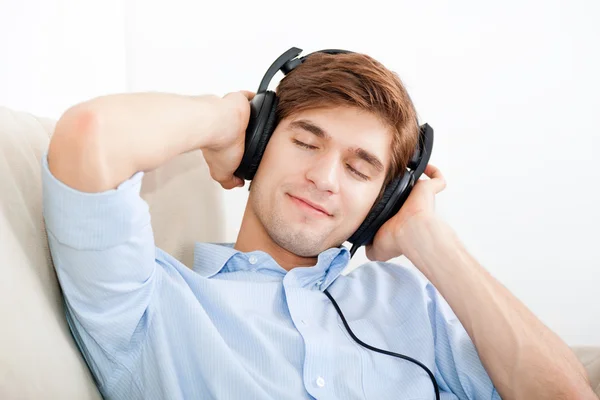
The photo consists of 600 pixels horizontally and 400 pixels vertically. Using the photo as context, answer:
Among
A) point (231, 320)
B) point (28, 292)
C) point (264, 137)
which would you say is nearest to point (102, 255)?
point (28, 292)

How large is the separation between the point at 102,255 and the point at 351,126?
71cm

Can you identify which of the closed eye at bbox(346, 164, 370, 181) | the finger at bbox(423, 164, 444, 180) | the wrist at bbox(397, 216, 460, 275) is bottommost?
the wrist at bbox(397, 216, 460, 275)

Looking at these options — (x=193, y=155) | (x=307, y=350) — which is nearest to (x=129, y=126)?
(x=307, y=350)

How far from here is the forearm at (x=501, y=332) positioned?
3.89 feet

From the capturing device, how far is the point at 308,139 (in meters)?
1.47

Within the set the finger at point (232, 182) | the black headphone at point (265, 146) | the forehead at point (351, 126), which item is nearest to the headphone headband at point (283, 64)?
the black headphone at point (265, 146)

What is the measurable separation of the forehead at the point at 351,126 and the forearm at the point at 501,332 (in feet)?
0.81

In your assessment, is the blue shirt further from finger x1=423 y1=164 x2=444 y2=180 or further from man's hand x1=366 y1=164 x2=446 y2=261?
finger x1=423 y1=164 x2=444 y2=180

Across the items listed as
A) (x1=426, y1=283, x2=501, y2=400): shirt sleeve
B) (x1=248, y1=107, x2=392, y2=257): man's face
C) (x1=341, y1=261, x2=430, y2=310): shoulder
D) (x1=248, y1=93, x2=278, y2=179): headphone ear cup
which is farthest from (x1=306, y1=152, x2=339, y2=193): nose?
(x1=426, y1=283, x2=501, y2=400): shirt sleeve

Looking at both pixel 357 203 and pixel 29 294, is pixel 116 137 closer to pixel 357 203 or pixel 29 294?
pixel 29 294

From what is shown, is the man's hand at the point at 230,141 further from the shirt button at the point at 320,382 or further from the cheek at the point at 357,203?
the shirt button at the point at 320,382

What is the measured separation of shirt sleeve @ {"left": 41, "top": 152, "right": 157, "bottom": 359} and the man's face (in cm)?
46

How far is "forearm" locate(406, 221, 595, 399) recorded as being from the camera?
1186 mm

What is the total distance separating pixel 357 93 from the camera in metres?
1.51
